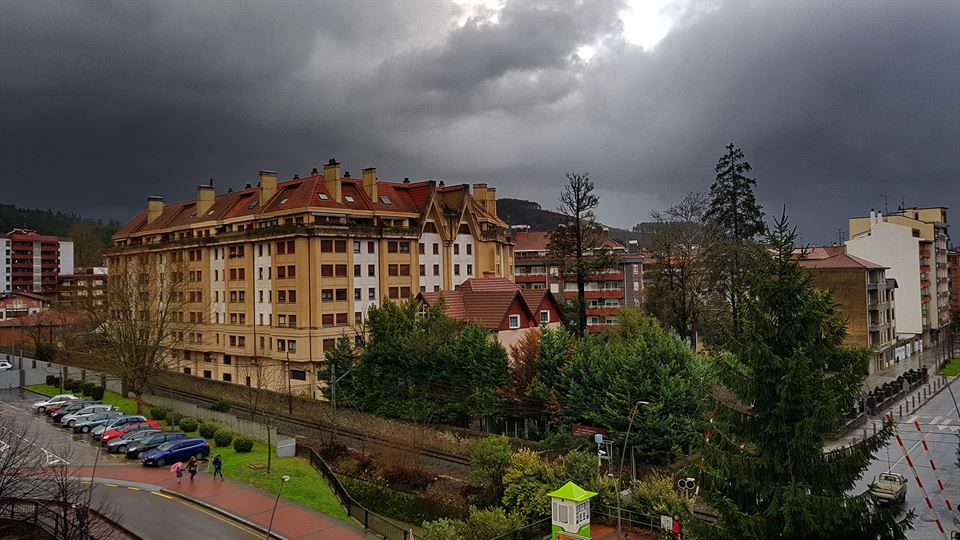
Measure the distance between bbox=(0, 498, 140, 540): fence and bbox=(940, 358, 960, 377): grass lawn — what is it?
283 ft

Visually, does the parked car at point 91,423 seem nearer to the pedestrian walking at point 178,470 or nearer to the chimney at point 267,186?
the pedestrian walking at point 178,470

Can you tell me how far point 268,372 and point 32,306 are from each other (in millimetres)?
97173

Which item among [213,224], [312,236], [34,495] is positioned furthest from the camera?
[213,224]

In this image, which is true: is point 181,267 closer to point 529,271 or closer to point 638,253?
point 529,271

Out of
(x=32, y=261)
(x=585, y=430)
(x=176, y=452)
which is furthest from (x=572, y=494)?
(x=32, y=261)

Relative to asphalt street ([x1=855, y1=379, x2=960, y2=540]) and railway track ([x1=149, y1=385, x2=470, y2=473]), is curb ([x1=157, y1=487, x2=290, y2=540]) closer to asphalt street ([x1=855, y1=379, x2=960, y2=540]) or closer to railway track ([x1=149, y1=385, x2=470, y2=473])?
railway track ([x1=149, y1=385, x2=470, y2=473])

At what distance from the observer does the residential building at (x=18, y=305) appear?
129375 mm

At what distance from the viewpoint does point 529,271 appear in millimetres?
107562

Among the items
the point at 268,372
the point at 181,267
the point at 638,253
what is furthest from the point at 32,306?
the point at 638,253

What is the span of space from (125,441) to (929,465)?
51.2 m

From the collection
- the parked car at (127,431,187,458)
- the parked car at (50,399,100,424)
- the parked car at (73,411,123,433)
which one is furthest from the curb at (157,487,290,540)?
the parked car at (50,399,100,424)

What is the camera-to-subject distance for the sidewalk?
102ft

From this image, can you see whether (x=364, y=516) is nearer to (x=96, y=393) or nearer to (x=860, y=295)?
(x=96, y=393)

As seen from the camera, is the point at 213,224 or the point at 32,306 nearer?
the point at 213,224
